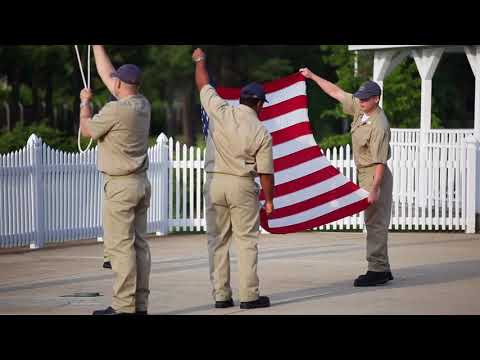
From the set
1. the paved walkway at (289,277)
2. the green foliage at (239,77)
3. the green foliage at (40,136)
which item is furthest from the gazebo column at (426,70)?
the green foliage at (40,136)

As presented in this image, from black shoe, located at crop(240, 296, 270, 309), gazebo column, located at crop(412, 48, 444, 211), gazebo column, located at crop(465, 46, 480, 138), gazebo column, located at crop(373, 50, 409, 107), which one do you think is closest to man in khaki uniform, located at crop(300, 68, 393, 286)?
black shoe, located at crop(240, 296, 270, 309)

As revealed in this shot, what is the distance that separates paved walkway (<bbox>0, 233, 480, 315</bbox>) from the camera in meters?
11.5

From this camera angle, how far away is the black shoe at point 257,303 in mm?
11219

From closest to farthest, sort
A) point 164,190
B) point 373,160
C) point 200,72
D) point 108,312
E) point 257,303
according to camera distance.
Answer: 1. point 108,312
2. point 200,72
3. point 257,303
4. point 373,160
5. point 164,190

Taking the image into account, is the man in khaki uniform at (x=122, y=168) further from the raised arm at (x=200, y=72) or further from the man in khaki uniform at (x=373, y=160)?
the man in khaki uniform at (x=373, y=160)

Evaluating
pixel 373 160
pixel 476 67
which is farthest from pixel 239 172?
pixel 476 67

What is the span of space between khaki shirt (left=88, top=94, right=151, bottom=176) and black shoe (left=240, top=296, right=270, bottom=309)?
1.67 m

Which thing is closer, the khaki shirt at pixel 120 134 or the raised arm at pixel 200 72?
the khaki shirt at pixel 120 134

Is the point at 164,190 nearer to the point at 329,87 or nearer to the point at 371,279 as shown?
the point at 329,87

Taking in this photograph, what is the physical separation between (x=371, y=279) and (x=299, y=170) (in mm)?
1396

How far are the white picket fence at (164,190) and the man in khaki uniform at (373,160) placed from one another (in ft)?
18.0

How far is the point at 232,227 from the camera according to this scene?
11305 mm

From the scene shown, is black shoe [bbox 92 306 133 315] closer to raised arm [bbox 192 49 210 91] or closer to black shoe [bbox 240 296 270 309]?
black shoe [bbox 240 296 270 309]
